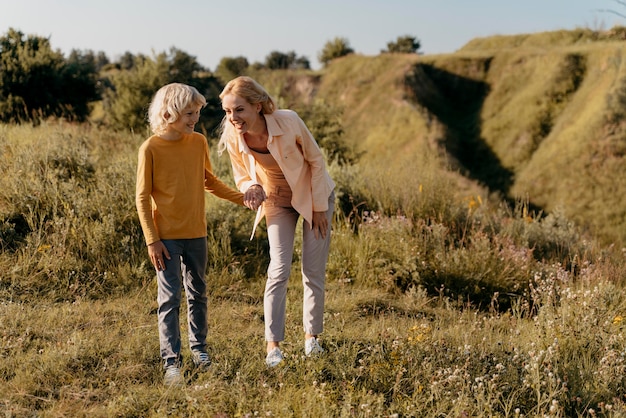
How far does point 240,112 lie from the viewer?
3572 millimetres


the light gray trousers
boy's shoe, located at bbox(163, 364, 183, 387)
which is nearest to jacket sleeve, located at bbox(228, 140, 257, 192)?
the light gray trousers

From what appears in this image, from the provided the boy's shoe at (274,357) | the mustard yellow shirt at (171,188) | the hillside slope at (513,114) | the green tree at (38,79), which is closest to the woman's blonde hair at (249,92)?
the mustard yellow shirt at (171,188)

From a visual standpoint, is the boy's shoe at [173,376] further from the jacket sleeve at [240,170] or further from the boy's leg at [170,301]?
the jacket sleeve at [240,170]

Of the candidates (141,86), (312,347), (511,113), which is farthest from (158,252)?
(511,113)

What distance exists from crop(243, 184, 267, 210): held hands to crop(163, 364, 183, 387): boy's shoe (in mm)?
1039

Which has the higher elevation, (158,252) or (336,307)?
(158,252)

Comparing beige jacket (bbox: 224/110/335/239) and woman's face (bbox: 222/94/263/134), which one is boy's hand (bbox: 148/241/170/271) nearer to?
beige jacket (bbox: 224/110/335/239)

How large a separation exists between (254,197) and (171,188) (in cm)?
52

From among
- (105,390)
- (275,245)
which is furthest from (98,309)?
(275,245)

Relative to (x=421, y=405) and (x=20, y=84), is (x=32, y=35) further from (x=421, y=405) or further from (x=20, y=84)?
(x=421, y=405)

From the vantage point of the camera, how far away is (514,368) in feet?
11.7

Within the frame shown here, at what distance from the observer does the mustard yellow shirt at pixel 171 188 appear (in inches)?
134

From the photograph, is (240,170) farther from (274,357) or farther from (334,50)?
(334,50)

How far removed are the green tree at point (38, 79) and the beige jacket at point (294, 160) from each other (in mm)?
16658
